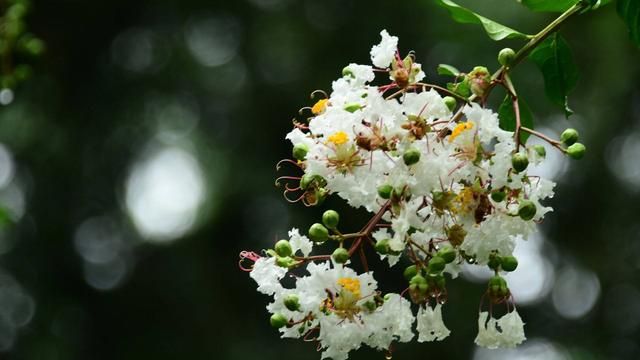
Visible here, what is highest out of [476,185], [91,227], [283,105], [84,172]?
[476,185]

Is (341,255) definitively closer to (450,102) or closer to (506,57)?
(450,102)

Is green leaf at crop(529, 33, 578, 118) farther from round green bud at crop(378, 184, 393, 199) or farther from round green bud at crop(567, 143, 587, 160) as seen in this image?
round green bud at crop(378, 184, 393, 199)

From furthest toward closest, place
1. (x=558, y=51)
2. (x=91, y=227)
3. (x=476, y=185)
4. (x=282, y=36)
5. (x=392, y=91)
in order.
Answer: (x=91, y=227)
(x=282, y=36)
(x=558, y=51)
(x=392, y=91)
(x=476, y=185)

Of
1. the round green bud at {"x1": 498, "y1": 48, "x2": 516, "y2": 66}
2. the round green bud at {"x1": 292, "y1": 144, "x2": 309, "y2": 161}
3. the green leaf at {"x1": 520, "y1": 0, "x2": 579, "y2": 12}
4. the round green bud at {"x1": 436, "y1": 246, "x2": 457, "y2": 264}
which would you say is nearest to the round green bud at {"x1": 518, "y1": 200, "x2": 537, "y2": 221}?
the round green bud at {"x1": 436, "y1": 246, "x2": 457, "y2": 264}

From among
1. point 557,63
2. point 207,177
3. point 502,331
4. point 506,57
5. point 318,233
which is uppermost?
point 506,57

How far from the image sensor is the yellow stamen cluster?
1.25 metres

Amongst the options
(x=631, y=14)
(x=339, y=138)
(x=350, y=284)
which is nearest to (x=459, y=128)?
(x=339, y=138)

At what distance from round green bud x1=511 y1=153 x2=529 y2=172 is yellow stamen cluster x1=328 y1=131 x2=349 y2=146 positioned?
23 centimetres

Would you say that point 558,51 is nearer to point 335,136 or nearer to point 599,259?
point 335,136

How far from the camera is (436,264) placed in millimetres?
1215

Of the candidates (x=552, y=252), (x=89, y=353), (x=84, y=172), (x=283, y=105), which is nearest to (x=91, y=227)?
(x=84, y=172)

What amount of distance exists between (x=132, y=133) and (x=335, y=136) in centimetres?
441

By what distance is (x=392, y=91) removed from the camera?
1353 millimetres

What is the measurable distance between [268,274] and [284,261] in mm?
40
